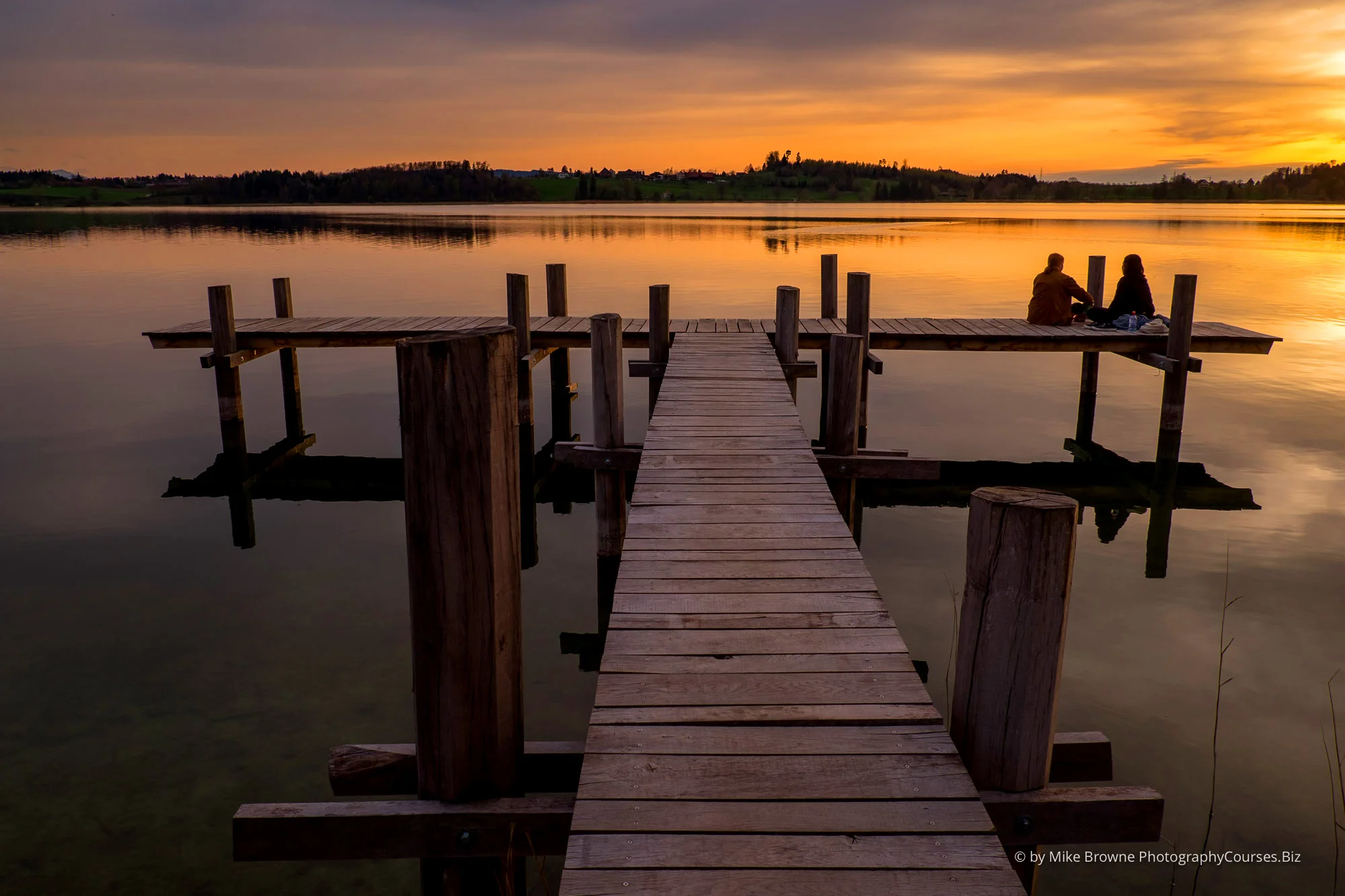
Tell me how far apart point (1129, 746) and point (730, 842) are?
4.71 meters

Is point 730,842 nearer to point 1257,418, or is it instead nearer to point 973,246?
point 1257,418

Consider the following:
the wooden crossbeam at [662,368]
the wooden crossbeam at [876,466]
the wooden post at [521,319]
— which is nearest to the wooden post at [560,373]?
the wooden post at [521,319]

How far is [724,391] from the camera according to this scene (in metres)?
9.28

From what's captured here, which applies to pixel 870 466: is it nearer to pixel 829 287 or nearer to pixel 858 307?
pixel 858 307

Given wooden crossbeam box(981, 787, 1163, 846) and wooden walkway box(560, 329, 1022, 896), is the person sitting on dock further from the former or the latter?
wooden crossbeam box(981, 787, 1163, 846)

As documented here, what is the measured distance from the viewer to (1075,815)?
10.4 feet

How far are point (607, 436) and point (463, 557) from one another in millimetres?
5446

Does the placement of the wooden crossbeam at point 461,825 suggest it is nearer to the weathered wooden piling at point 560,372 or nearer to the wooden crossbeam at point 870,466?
the wooden crossbeam at point 870,466

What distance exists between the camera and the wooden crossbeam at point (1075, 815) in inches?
123

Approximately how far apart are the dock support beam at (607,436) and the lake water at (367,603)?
1.36ft

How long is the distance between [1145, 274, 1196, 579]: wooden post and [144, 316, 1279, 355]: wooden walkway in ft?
1.41

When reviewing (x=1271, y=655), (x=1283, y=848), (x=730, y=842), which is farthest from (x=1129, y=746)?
(x=730, y=842)

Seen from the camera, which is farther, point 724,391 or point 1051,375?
point 1051,375

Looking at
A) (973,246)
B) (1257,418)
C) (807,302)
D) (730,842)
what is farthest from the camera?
(973,246)
